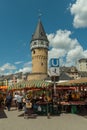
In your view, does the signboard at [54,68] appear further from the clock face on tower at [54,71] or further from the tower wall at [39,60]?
the tower wall at [39,60]

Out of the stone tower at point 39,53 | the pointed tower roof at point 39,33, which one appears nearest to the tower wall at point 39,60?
the stone tower at point 39,53

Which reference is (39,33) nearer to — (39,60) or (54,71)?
(39,60)

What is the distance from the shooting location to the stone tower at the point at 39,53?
93062mm

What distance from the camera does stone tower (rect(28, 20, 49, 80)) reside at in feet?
305

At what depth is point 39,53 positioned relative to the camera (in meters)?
94.1

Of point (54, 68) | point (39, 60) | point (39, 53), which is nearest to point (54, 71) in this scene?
point (54, 68)

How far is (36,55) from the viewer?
94438 millimetres

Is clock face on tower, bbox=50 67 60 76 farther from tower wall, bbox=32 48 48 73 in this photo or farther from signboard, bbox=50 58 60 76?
tower wall, bbox=32 48 48 73

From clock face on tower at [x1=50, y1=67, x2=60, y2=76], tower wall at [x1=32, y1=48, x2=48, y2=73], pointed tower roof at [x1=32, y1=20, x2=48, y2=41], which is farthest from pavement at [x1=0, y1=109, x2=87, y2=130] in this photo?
pointed tower roof at [x1=32, y1=20, x2=48, y2=41]

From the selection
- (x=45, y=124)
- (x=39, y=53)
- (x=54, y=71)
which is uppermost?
(x=39, y=53)

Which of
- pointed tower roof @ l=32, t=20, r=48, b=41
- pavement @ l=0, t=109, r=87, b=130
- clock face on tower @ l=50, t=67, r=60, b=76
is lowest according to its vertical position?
pavement @ l=0, t=109, r=87, b=130

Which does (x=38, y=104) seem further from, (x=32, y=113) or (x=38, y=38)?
(x=38, y=38)

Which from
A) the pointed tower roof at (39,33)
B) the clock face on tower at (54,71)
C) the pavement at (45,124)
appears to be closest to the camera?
the pavement at (45,124)

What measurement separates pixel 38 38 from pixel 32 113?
7954 centimetres
